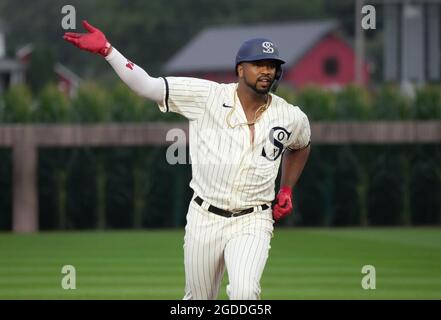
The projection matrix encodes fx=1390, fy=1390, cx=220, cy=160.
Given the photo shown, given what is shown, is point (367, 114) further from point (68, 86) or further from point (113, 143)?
point (68, 86)

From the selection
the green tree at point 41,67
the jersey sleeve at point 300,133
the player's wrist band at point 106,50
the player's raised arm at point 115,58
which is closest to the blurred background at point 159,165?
the jersey sleeve at point 300,133

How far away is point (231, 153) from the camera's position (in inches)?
390

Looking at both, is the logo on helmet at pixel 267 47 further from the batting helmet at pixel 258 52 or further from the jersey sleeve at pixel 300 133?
the jersey sleeve at pixel 300 133

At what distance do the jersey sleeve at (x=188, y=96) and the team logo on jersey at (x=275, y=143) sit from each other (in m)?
0.54

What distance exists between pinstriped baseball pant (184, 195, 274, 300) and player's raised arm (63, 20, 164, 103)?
0.93 metres

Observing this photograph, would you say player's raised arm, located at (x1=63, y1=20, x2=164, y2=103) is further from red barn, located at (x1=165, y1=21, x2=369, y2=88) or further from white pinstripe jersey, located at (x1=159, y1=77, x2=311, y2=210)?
red barn, located at (x1=165, y1=21, x2=369, y2=88)

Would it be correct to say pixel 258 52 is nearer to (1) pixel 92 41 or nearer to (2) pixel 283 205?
(1) pixel 92 41

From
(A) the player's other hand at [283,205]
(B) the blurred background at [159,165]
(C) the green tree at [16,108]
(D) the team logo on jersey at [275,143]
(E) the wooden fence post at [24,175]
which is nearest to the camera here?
(D) the team logo on jersey at [275,143]

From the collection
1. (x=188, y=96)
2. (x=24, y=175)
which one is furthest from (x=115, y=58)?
(x=24, y=175)

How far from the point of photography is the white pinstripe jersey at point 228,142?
392 inches

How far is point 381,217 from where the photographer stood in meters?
27.6

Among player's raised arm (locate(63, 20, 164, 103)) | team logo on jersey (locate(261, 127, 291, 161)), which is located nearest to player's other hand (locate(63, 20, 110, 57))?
player's raised arm (locate(63, 20, 164, 103))

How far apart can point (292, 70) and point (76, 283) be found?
5997cm
